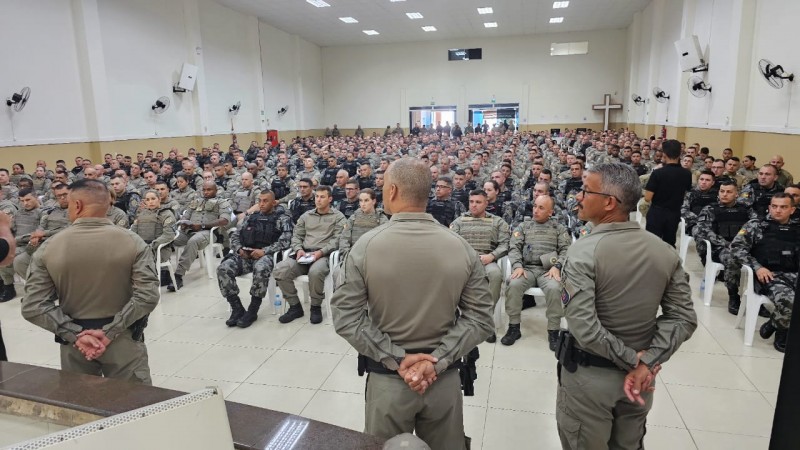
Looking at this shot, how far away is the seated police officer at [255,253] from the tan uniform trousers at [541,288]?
238 centimetres

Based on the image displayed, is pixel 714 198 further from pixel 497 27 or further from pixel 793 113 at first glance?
pixel 497 27

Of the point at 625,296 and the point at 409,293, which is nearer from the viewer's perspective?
the point at 409,293

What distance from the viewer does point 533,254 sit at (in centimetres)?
435

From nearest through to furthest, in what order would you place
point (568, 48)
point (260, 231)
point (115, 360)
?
point (115, 360)
point (260, 231)
point (568, 48)

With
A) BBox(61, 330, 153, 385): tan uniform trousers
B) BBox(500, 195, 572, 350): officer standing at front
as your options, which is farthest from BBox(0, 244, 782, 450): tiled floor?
BBox(61, 330, 153, 385): tan uniform trousers

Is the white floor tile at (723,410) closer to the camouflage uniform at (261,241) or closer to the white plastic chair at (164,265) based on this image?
the camouflage uniform at (261,241)

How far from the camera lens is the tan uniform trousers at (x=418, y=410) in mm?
1744

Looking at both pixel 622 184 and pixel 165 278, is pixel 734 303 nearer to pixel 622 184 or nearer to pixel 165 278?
pixel 622 184

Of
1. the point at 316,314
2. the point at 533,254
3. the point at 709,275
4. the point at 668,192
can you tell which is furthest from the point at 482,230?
the point at 709,275

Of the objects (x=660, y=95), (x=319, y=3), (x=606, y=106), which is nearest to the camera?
(x=660, y=95)

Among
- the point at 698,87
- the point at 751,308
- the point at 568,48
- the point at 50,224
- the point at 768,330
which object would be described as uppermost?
the point at 568,48

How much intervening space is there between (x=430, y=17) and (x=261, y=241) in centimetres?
1611

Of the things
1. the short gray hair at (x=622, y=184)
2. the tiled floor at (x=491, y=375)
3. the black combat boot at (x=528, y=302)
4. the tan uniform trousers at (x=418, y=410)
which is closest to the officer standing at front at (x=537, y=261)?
the tiled floor at (x=491, y=375)

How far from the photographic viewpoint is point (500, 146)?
49.3ft
